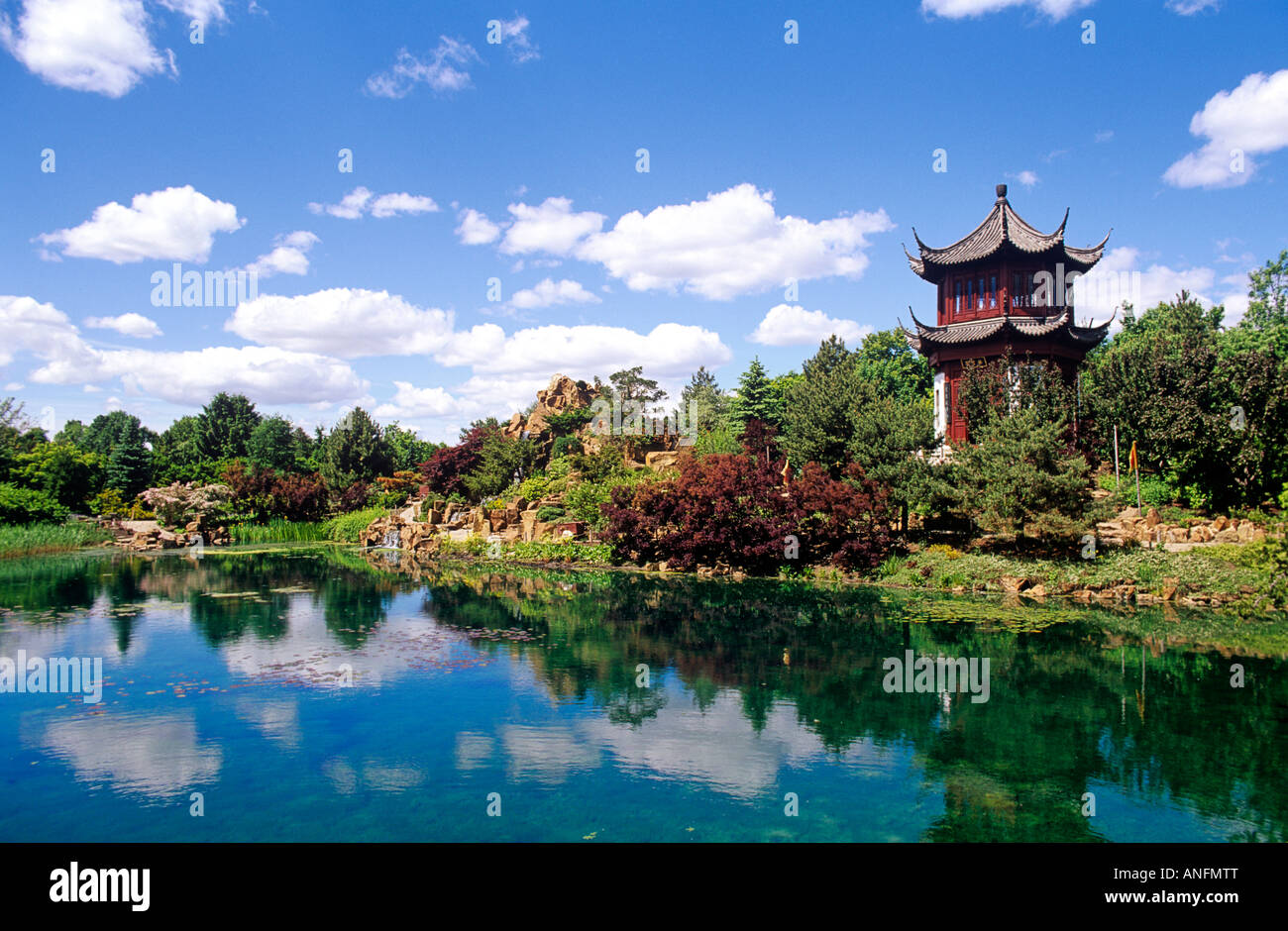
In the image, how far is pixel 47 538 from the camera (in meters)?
25.5

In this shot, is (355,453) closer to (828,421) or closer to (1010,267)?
(828,421)

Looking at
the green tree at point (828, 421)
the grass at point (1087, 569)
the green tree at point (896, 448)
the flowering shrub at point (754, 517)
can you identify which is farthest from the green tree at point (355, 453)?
the grass at point (1087, 569)

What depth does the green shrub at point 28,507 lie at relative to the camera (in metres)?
26.3

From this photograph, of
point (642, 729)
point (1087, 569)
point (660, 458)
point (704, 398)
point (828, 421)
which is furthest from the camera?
point (704, 398)

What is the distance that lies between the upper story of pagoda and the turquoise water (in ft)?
45.6

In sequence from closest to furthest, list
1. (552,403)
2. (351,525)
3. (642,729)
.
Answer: (642,729), (351,525), (552,403)

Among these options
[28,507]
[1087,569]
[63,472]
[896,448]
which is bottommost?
[1087,569]

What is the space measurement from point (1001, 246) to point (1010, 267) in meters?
0.85

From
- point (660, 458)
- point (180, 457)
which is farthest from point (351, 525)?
point (180, 457)

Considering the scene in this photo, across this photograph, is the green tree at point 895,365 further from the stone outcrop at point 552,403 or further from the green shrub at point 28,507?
the green shrub at point 28,507

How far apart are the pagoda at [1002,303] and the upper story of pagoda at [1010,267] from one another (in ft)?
0.10

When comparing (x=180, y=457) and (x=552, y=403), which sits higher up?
(x=552, y=403)

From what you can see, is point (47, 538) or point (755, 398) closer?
point (47, 538)

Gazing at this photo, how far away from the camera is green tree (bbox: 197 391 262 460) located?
138ft
